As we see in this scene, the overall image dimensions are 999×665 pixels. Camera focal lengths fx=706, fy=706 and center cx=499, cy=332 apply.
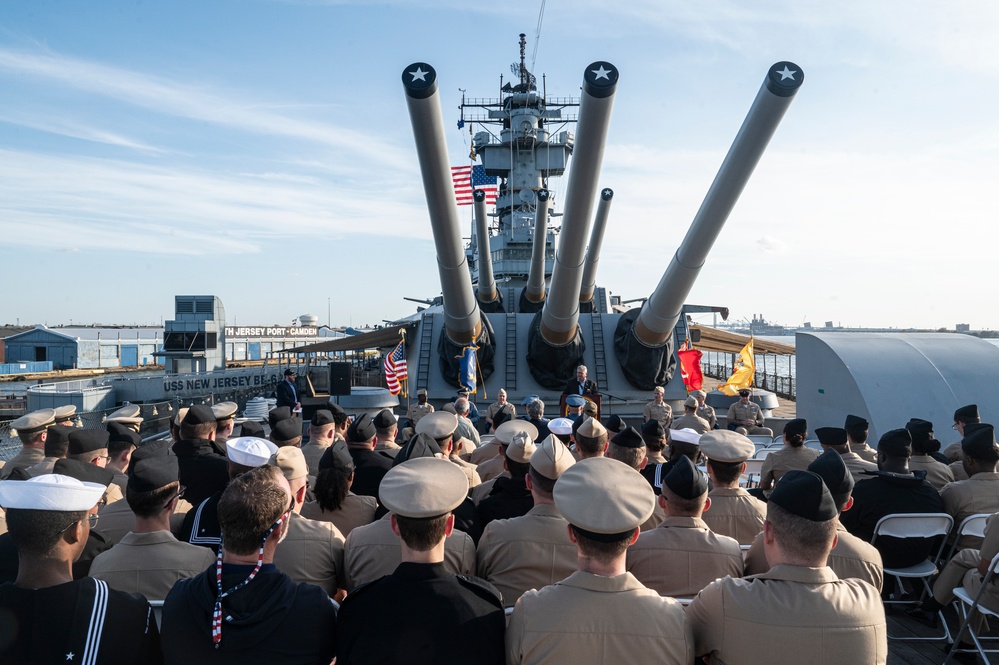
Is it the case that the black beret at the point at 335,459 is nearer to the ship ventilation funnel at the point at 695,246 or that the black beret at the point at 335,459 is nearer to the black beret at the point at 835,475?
the black beret at the point at 835,475

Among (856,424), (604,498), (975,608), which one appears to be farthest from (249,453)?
(856,424)

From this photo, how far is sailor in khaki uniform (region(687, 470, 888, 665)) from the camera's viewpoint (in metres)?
1.88

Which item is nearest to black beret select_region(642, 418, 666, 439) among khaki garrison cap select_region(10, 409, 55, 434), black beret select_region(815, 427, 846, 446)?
black beret select_region(815, 427, 846, 446)

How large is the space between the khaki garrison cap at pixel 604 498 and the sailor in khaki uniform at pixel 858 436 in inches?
155

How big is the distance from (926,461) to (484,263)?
704 centimetres

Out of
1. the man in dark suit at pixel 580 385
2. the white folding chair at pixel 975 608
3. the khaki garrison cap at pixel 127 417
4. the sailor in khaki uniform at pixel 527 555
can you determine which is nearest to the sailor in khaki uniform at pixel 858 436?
the white folding chair at pixel 975 608

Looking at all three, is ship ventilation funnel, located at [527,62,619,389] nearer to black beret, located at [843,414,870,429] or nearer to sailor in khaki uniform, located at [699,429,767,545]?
black beret, located at [843,414,870,429]

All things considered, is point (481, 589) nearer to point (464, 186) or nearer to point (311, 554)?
point (311, 554)

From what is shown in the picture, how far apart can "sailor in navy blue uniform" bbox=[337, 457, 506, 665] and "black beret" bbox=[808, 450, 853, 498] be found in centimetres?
142

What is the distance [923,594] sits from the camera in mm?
3889

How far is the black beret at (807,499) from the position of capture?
197 centimetres

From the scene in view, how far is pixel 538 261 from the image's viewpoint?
1044 cm

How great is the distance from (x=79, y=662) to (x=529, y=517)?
1537 mm

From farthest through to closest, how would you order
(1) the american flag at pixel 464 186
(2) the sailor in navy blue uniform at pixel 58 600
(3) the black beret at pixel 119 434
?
(1) the american flag at pixel 464 186 → (3) the black beret at pixel 119 434 → (2) the sailor in navy blue uniform at pixel 58 600
